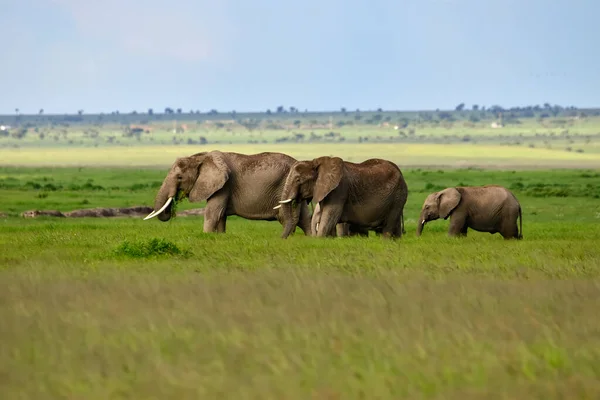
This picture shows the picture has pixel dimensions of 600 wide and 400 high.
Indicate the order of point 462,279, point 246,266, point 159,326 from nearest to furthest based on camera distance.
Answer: point 159,326 → point 462,279 → point 246,266

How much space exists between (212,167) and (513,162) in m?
94.6

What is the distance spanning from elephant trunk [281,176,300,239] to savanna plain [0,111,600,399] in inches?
43.7

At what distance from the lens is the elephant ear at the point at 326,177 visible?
23.2 meters

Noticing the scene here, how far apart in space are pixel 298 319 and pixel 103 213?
2699cm

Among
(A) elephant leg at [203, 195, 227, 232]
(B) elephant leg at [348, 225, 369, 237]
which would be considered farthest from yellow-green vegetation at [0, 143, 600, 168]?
(A) elephant leg at [203, 195, 227, 232]

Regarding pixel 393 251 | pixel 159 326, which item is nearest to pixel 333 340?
pixel 159 326

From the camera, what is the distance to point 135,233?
25125 mm

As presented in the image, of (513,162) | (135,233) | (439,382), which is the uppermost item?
(439,382)

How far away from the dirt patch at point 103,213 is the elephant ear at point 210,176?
40.2 feet

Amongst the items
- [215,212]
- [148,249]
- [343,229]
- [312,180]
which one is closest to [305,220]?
[343,229]

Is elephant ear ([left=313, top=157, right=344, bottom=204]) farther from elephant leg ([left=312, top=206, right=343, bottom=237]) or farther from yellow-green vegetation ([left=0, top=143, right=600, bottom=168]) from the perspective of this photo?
yellow-green vegetation ([left=0, top=143, right=600, bottom=168])

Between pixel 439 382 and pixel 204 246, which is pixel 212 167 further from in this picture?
pixel 439 382

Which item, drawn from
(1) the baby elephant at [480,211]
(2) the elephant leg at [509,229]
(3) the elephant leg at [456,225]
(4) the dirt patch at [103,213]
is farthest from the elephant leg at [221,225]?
(4) the dirt patch at [103,213]

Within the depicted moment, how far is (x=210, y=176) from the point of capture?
24.9m
